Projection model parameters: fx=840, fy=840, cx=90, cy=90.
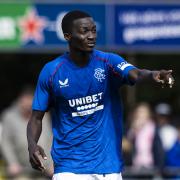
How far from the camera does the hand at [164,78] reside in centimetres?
647

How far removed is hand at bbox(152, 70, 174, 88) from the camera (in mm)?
6471

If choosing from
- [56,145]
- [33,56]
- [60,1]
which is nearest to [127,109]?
[33,56]

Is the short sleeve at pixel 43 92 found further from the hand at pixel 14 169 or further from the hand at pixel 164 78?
the hand at pixel 14 169

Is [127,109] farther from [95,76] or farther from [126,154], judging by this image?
[95,76]

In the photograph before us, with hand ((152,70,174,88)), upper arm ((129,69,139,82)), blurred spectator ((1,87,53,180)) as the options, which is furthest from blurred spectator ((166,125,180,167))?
hand ((152,70,174,88))

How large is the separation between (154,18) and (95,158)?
6.72m

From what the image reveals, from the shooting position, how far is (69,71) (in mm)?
7340

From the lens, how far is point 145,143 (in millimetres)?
12508

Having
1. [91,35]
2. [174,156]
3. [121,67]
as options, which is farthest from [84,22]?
[174,156]

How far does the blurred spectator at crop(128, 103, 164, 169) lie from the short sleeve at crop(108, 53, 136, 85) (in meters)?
5.04

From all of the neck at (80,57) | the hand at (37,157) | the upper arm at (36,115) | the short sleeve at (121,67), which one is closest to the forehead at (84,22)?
the neck at (80,57)

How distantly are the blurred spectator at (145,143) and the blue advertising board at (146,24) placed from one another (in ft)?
4.85

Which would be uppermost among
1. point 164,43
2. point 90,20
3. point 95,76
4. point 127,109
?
point 90,20

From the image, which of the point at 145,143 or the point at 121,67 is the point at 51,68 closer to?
the point at 121,67
